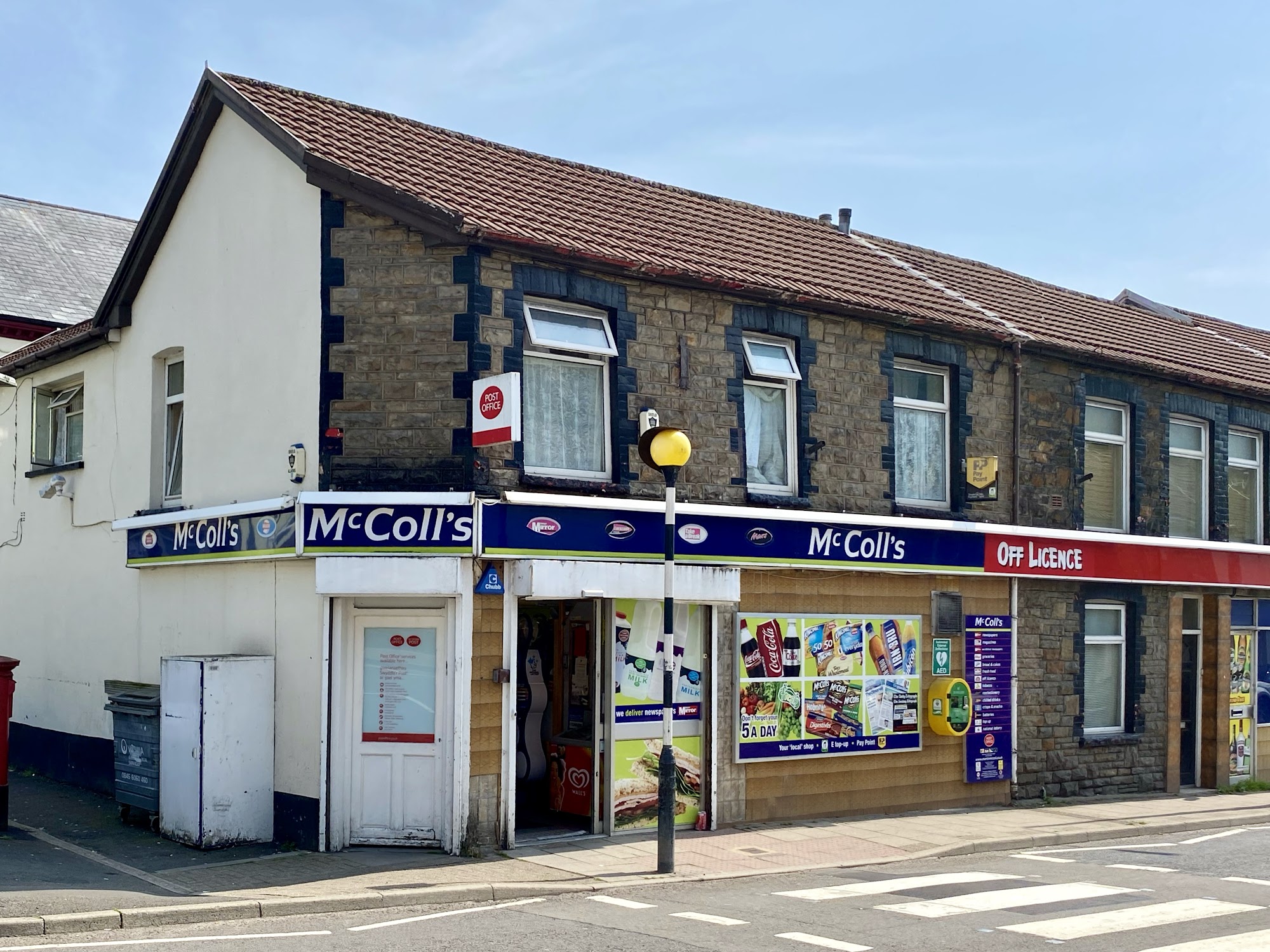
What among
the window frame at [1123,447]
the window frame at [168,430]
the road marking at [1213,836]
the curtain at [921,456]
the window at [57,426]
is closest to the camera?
the road marking at [1213,836]

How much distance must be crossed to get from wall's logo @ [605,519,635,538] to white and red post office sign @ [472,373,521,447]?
1.43 metres

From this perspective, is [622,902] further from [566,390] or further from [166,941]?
[566,390]

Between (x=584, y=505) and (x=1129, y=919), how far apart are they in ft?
19.9

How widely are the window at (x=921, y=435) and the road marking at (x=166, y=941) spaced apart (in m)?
9.58

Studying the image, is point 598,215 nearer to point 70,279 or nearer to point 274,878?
point 274,878

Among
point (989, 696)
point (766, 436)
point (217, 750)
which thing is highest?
point (766, 436)

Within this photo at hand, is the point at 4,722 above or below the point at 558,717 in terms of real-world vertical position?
above

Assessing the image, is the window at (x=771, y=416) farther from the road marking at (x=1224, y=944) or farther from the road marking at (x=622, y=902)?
the road marking at (x=1224, y=944)

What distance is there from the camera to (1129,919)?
9.94 meters

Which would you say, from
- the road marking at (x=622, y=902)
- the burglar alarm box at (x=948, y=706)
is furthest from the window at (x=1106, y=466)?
the road marking at (x=622, y=902)

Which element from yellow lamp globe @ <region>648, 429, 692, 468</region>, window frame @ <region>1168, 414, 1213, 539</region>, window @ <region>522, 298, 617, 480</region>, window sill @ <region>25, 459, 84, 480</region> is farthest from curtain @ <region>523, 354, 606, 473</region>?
window frame @ <region>1168, 414, 1213, 539</region>

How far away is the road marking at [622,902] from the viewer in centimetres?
1052

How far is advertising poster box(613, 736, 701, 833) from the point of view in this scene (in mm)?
13875

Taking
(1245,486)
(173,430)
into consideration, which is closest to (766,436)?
(173,430)
